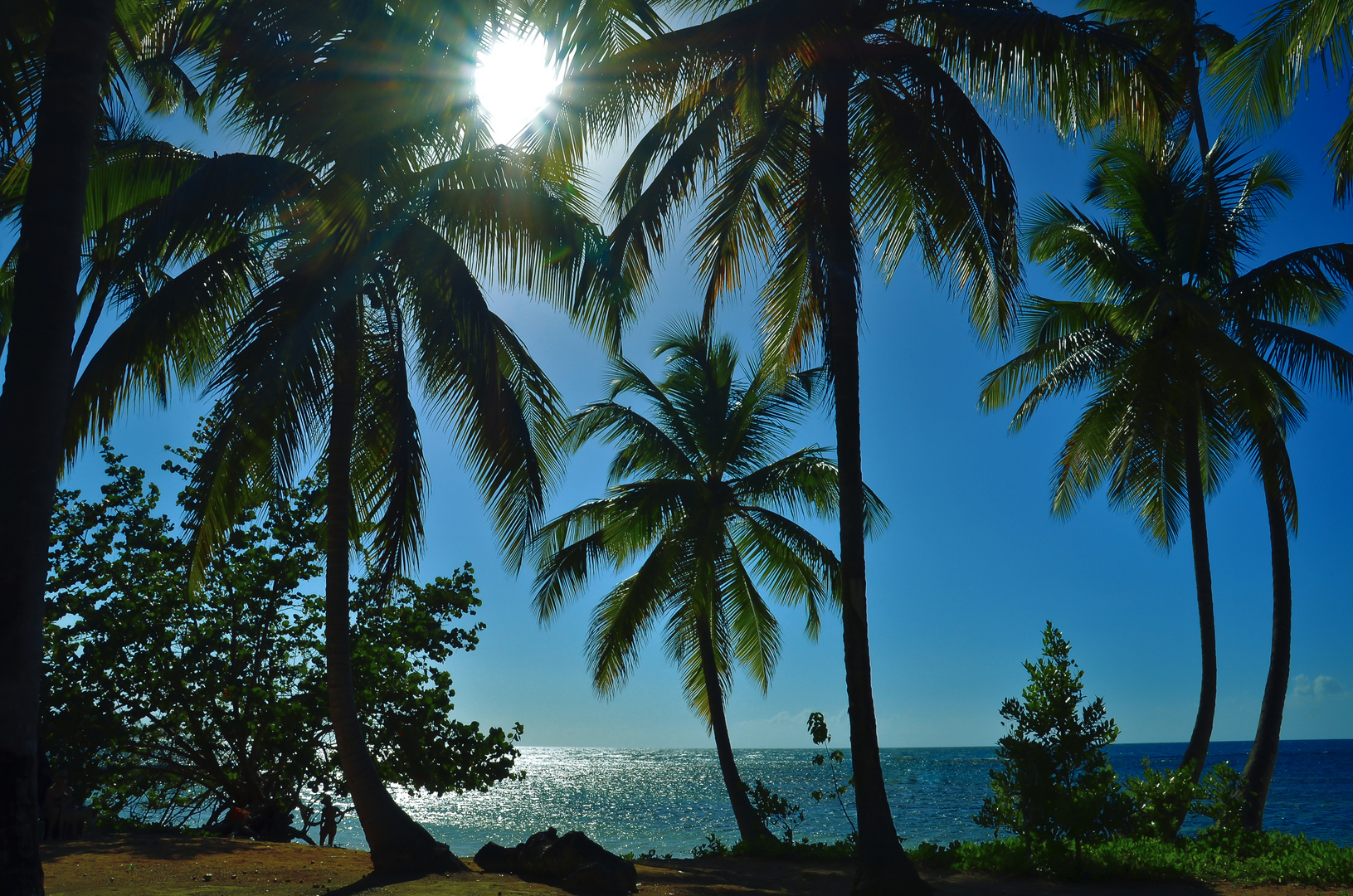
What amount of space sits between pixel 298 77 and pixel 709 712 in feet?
38.6

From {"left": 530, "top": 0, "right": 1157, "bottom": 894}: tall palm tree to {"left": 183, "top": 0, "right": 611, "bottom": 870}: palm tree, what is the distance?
105 cm

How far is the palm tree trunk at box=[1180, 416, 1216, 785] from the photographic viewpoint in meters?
13.0

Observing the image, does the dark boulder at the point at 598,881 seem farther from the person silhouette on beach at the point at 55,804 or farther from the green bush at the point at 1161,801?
the person silhouette on beach at the point at 55,804

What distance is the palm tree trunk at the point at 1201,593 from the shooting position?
13.0m

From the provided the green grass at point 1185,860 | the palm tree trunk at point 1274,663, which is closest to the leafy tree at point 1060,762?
the green grass at point 1185,860

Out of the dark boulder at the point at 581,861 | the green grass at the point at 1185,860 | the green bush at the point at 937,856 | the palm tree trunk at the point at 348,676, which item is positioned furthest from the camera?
the green bush at the point at 937,856

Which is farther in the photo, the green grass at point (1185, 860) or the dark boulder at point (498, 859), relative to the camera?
the dark boulder at point (498, 859)

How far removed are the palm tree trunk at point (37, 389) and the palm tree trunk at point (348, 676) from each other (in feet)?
13.5

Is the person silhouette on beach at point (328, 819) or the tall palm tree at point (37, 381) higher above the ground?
the tall palm tree at point (37, 381)

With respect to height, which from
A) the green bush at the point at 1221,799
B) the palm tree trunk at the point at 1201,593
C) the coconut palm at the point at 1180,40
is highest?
the coconut palm at the point at 1180,40

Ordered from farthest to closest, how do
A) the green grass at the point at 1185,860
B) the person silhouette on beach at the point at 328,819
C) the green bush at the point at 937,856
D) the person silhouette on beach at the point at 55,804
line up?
the person silhouette on beach at the point at 328,819 → the person silhouette on beach at the point at 55,804 → the green bush at the point at 937,856 → the green grass at the point at 1185,860

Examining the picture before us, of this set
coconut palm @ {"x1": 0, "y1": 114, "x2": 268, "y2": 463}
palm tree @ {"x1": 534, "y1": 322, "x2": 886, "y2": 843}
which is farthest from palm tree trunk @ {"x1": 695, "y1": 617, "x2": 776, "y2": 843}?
coconut palm @ {"x1": 0, "y1": 114, "x2": 268, "y2": 463}

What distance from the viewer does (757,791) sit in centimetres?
1467

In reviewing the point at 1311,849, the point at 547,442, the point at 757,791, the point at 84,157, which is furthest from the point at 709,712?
the point at 84,157
